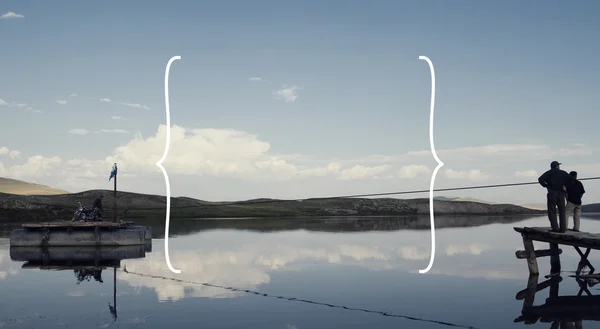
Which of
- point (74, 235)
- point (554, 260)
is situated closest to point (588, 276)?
point (554, 260)

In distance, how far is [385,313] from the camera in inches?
945

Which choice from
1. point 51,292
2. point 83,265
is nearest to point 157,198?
point 83,265

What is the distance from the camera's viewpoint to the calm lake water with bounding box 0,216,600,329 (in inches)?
882

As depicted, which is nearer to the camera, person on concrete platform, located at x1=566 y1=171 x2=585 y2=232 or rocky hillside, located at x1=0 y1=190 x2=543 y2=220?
person on concrete platform, located at x1=566 y1=171 x2=585 y2=232

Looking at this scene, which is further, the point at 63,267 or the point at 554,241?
the point at 63,267

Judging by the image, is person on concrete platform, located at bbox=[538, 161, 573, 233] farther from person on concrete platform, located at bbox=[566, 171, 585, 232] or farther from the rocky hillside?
the rocky hillside

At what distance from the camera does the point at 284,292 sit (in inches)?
1156

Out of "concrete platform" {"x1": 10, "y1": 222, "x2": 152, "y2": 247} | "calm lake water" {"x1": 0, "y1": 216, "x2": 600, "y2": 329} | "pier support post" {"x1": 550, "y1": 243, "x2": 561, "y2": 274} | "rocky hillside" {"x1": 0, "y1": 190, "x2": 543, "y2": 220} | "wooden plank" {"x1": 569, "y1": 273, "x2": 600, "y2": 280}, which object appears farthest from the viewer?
"rocky hillside" {"x1": 0, "y1": 190, "x2": 543, "y2": 220}

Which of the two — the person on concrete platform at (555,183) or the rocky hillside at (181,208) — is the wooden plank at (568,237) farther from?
the rocky hillside at (181,208)

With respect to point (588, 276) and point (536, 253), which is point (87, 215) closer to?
point (536, 253)

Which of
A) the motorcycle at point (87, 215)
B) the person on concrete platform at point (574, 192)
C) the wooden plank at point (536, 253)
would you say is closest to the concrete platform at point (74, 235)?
the motorcycle at point (87, 215)

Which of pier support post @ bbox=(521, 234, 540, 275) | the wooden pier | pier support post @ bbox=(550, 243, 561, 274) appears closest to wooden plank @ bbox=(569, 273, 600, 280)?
the wooden pier

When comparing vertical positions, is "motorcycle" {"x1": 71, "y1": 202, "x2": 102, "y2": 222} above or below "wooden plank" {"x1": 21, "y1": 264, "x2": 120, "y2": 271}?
above

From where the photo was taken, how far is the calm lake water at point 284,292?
22391 millimetres
